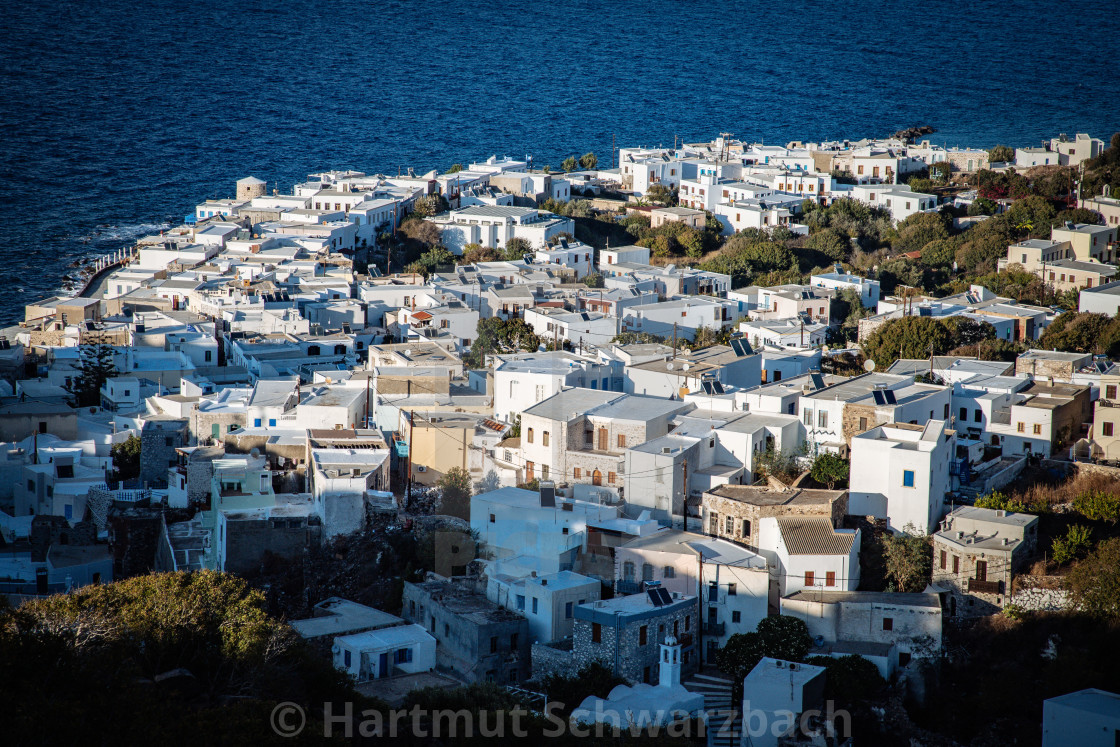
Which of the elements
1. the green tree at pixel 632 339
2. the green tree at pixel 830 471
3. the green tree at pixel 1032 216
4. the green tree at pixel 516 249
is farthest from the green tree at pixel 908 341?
the green tree at pixel 1032 216

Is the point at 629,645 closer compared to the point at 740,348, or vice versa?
the point at 629,645

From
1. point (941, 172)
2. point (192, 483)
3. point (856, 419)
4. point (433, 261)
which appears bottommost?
point (192, 483)

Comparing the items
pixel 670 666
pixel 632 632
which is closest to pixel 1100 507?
pixel 670 666

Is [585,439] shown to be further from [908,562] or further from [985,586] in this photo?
[985,586]

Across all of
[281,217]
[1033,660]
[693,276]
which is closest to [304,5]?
[281,217]

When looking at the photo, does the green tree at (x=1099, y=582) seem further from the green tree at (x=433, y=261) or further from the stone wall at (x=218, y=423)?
the green tree at (x=433, y=261)

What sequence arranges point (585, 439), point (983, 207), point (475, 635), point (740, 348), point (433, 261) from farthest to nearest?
1. point (983, 207)
2. point (433, 261)
3. point (740, 348)
4. point (585, 439)
5. point (475, 635)

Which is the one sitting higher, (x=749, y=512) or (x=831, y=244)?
(x=831, y=244)

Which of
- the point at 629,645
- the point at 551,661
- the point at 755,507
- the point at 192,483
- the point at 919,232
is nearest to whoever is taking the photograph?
the point at 629,645
